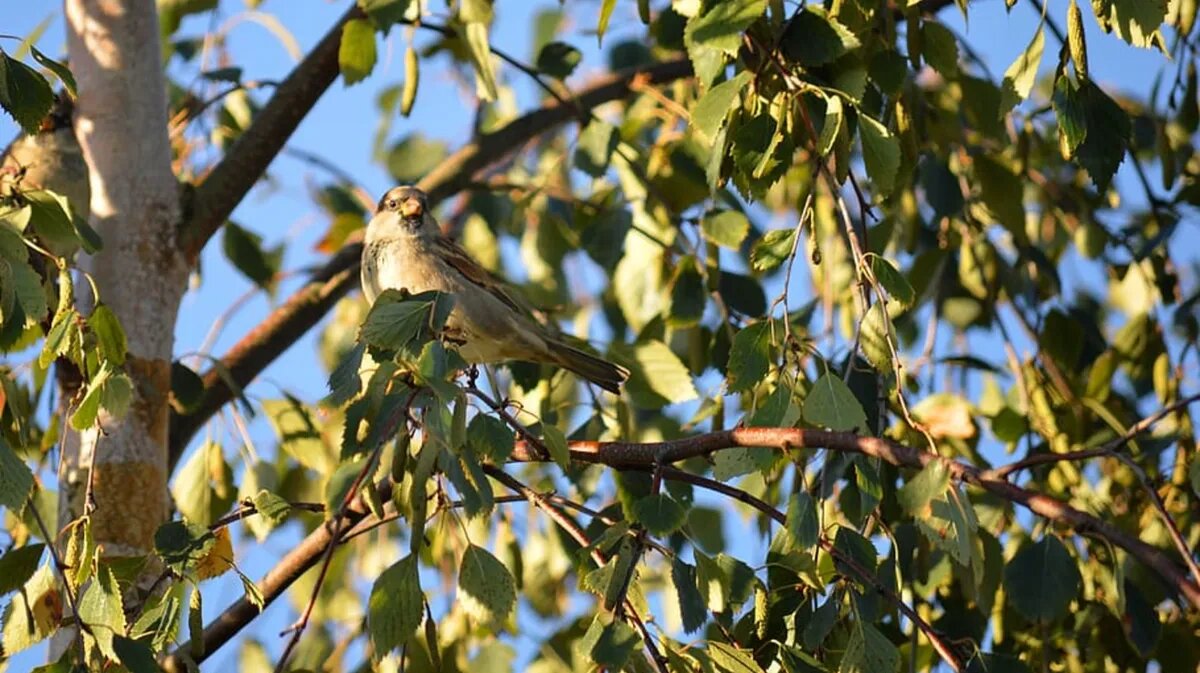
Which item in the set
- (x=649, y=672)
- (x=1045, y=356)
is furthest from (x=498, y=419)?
(x=1045, y=356)

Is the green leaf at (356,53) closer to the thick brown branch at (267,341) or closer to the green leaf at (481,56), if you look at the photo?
the green leaf at (481,56)

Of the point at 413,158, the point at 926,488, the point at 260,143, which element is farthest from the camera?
the point at 413,158

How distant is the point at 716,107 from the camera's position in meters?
2.07

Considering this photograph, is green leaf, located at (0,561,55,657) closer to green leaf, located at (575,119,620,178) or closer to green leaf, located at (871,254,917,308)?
green leaf, located at (871,254,917,308)

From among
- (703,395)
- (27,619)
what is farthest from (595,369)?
(27,619)

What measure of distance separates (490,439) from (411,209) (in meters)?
1.92

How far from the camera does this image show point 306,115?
121 inches

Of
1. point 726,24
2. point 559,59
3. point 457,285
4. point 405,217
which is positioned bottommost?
point 726,24

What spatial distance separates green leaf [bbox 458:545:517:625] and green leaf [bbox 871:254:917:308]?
2.01ft

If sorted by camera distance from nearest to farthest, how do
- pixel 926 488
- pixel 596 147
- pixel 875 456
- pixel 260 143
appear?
pixel 926 488 → pixel 875 456 → pixel 260 143 → pixel 596 147

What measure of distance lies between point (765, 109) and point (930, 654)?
4.33 ft

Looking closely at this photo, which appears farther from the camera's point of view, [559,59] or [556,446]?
[559,59]

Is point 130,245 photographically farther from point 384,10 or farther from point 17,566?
point 17,566

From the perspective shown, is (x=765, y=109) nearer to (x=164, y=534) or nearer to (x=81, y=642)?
(x=164, y=534)
